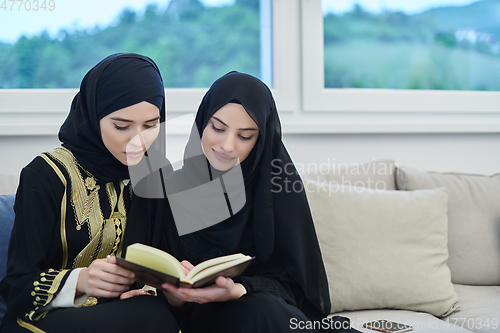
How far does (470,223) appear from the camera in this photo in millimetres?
1785

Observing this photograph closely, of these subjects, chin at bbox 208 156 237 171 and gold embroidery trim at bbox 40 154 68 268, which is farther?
chin at bbox 208 156 237 171

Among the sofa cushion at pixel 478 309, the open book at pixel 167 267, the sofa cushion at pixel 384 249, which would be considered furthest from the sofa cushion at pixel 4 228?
the sofa cushion at pixel 478 309

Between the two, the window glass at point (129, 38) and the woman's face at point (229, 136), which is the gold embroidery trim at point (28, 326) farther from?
the window glass at point (129, 38)

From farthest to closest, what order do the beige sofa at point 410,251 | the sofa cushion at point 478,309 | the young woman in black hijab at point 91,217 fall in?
the beige sofa at point 410,251, the sofa cushion at point 478,309, the young woman in black hijab at point 91,217

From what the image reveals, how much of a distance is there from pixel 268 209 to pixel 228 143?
231 mm

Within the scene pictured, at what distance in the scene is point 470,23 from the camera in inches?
97.6

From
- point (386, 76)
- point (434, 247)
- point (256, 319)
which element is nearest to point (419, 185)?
point (434, 247)

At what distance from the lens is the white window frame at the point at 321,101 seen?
210cm

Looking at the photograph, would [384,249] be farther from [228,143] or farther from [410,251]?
[228,143]

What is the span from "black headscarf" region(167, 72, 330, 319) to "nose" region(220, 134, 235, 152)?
0.09 metres

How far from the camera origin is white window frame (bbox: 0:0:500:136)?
82.7 inches

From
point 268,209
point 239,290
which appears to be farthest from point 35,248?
point 268,209

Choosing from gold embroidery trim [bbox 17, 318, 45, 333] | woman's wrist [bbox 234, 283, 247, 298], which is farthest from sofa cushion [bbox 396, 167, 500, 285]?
gold embroidery trim [bbox 17, 318, 45, 333]

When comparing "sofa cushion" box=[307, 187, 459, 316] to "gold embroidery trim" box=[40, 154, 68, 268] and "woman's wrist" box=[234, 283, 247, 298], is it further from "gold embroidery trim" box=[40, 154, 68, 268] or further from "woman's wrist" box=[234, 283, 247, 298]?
"gold embroidery trim" box=[40, 154, 68, 268]
